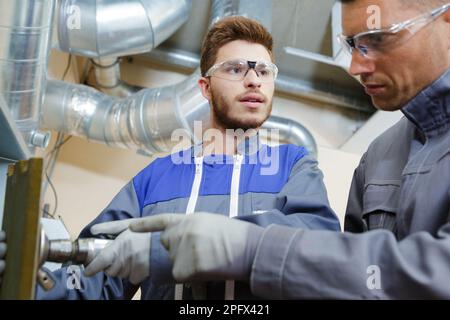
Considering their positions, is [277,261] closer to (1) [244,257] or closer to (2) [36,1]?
(1) [244,257]

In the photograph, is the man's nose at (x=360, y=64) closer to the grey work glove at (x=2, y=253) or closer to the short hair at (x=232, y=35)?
the short hair at (x=232, y=35)

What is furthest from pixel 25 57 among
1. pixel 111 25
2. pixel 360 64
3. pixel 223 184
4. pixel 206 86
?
pixel 360 64

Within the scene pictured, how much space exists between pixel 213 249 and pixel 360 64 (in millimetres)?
531

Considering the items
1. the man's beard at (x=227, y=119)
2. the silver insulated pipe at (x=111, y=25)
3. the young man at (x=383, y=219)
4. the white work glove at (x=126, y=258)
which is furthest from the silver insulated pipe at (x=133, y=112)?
the white work glove at (x=126, y=258)

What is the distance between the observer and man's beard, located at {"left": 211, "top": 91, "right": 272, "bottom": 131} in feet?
4.58

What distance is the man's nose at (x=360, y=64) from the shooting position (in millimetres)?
1057

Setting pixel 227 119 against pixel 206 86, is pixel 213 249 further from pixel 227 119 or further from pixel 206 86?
pixel 206 86

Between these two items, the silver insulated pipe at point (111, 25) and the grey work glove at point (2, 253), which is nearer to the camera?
the grey work glove at point (2, 253)

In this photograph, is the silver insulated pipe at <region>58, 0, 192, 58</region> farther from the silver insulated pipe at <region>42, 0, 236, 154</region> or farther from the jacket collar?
the jacket collar

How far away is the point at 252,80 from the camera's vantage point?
1.40 metres

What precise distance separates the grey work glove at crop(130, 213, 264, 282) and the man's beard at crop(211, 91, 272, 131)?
0.61 metres

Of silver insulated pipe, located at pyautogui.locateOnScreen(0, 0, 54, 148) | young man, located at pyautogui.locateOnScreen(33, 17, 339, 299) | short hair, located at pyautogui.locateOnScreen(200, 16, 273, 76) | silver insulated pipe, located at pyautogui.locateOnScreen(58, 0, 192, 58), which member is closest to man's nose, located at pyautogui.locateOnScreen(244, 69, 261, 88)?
young man, located at pyautogui.locateOnScreen(33, 17, 339, 299)

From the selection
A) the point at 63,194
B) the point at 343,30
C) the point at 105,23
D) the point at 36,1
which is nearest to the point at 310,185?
the point at 343,30
